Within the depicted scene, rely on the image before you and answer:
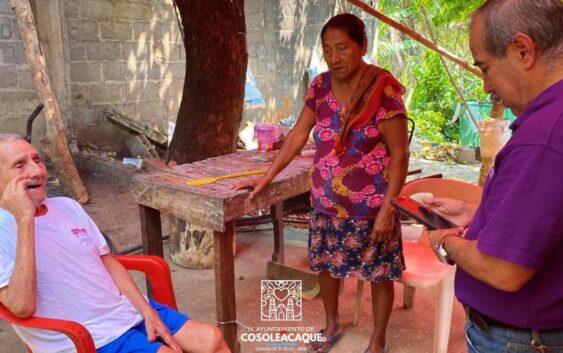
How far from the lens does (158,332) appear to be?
1933 mm

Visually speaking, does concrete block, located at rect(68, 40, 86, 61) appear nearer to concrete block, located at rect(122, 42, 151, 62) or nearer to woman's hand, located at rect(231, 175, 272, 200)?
concrete block, located at rect(122, 42, 151, 62)

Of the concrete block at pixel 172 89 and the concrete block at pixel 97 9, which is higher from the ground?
the concrete block at pixel 97 9

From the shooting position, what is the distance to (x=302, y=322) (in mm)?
3078

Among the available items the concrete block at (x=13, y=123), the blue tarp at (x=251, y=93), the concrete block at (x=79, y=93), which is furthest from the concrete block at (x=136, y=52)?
the blue tarp at (x=251, y=93)

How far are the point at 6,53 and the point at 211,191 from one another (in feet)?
12.1

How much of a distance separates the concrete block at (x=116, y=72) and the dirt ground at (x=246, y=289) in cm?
123

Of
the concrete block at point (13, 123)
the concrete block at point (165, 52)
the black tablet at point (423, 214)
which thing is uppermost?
the concrete block at point (165, 52)

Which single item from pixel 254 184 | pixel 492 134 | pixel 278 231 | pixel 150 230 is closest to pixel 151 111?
pixel 278 231

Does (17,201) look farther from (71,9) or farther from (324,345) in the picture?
(71,9)

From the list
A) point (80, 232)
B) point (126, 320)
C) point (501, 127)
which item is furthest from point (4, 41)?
point (501, 127)

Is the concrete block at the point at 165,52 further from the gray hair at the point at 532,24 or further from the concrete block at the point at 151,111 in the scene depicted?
the gray hair at the point at 532,24

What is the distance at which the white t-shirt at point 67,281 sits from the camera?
1.77 metres

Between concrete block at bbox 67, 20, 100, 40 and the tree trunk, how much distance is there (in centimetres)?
228

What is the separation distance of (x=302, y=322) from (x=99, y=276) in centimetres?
151
